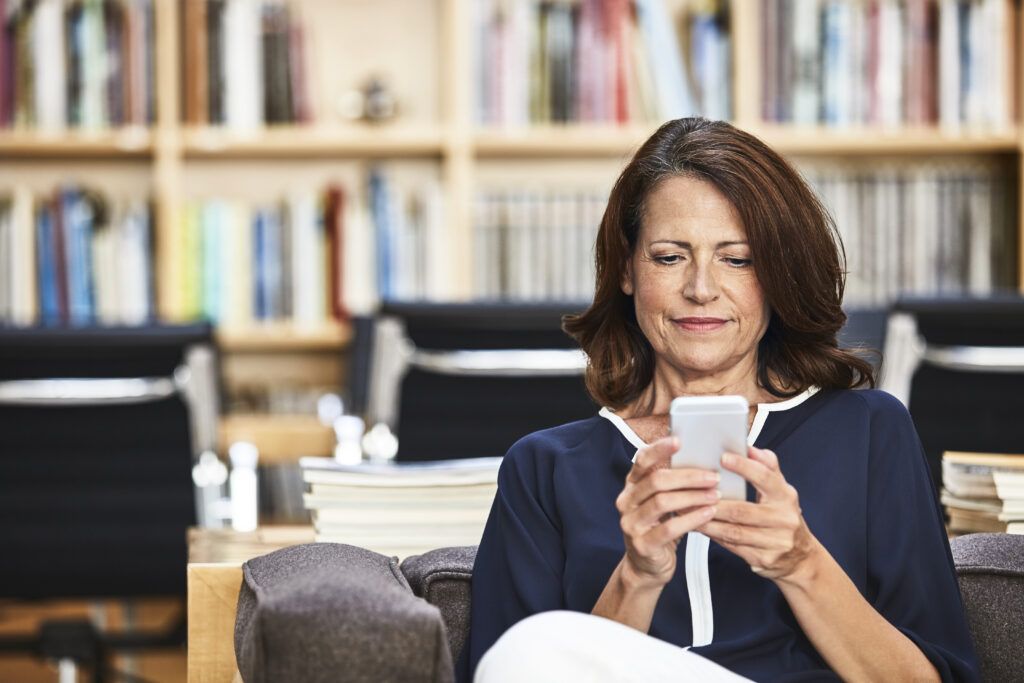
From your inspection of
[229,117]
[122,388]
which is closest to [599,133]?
[229,117]

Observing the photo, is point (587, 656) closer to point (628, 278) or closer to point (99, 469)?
point (628, 278)

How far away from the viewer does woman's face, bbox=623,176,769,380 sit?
1538 millimetres

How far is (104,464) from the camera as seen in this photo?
98.7 inches

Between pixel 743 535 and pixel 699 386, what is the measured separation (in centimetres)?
33

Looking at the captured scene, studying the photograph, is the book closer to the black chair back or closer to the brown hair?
the brown hair

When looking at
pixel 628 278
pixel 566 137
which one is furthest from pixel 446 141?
pixel 628 278

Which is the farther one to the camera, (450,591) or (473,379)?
(473,379)

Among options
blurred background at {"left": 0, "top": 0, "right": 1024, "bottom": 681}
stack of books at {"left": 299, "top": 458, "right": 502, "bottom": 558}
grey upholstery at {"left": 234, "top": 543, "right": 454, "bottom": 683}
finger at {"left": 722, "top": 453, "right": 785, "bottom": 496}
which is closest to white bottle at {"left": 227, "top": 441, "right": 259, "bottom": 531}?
blurred background at {"left": 0, "top": 0, "right": 1024, "bottom": 681}

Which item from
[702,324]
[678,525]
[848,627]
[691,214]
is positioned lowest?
[848,627]

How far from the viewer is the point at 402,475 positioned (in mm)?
1683

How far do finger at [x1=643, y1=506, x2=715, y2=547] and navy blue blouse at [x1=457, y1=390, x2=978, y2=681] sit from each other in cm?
15

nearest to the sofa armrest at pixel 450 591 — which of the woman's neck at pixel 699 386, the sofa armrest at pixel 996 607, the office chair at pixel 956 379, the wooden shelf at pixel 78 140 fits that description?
the woman's neck at pixel 699 386

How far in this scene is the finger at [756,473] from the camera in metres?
1.28

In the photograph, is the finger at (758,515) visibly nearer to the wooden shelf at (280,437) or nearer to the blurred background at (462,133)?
the wooden shelf at (280,437)
